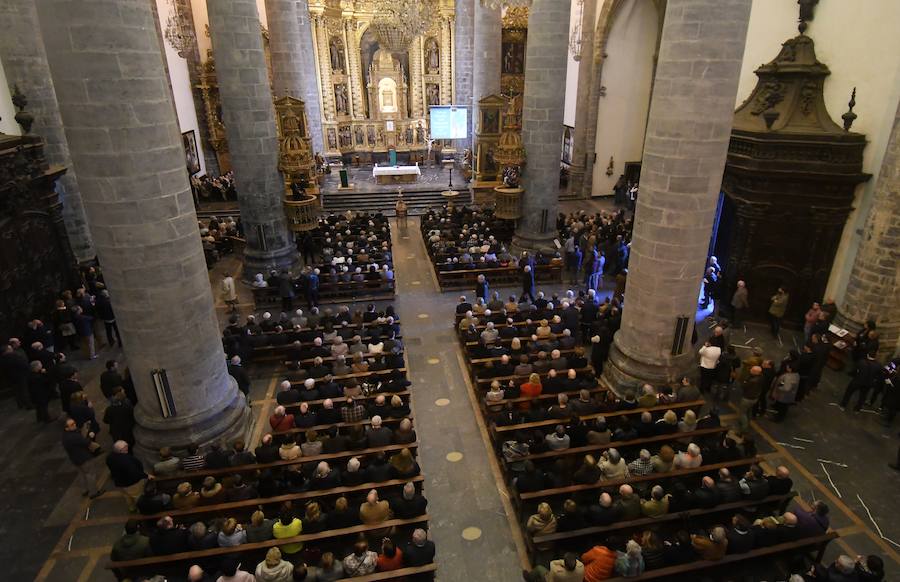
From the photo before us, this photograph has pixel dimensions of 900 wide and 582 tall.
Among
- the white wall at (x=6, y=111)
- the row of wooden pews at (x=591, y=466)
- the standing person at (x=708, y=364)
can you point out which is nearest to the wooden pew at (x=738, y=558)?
the row of wooden pews at (x=591, y=466)

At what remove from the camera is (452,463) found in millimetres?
8852

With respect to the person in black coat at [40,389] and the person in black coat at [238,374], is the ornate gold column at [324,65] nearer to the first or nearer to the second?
the person in black coat at [40,389]

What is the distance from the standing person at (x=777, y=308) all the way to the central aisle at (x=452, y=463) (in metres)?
7.45

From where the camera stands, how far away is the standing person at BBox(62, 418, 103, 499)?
306 inches

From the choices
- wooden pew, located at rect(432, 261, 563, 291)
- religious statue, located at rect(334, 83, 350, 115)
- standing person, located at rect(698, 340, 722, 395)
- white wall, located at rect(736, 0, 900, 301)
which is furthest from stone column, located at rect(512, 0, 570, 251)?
religious statue, located at rect(334, 83, 350, 115)

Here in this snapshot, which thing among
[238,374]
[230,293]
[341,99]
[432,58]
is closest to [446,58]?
[432,58]

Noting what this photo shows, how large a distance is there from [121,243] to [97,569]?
4285 millimetres

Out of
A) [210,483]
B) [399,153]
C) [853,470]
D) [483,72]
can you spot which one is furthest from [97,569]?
[399,153]

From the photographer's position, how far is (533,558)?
6.87 metres

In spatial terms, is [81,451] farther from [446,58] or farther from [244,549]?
[446,58]

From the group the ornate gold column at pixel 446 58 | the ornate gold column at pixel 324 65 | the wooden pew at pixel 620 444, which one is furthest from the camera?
the ornate gold column at pixel 446 58

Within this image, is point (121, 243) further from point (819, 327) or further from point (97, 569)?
point (819, 327)

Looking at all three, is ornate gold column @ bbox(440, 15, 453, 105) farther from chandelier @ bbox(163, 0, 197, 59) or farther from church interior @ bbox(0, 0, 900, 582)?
church interior @ bbox(0, 0, 900, 582)

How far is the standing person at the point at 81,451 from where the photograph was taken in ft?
25.5
